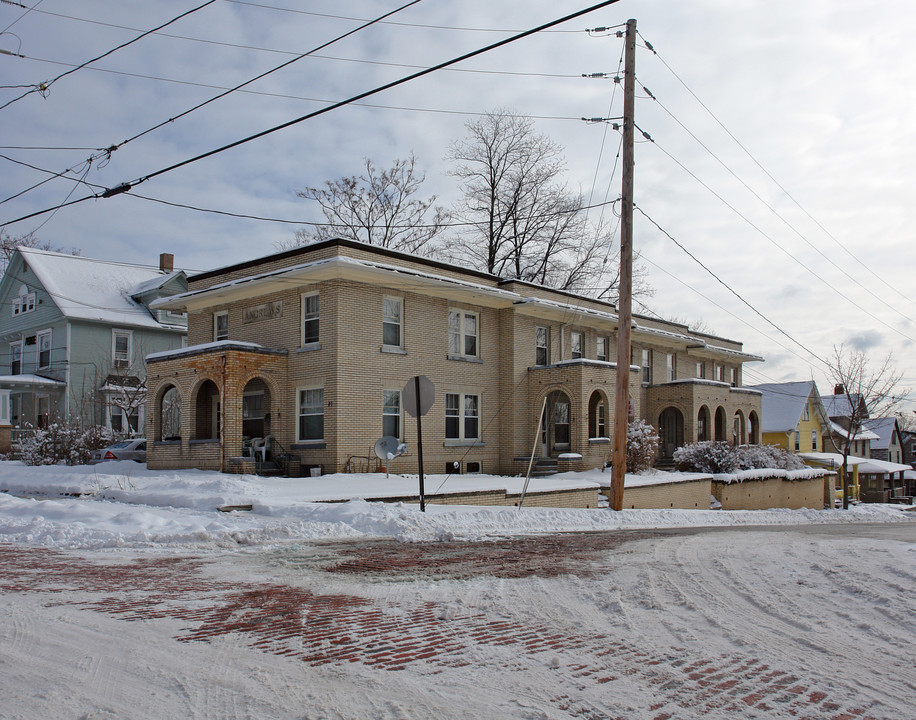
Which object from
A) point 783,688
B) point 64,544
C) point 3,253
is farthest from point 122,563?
point 3,253

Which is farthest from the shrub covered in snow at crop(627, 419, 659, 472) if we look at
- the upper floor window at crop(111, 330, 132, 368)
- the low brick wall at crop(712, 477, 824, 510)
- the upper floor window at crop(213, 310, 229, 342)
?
the upper floor window at crop(111, 330, 132, 368)

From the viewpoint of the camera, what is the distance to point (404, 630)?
20.3 ft

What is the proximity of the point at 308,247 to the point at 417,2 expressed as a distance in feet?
37.8

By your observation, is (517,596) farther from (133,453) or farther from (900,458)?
(900,458)

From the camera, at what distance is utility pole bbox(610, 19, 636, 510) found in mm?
17562

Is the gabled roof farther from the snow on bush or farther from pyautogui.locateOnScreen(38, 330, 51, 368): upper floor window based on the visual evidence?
pyautogui.locateOnScreen(38, 330, 51, 368): upper floor window

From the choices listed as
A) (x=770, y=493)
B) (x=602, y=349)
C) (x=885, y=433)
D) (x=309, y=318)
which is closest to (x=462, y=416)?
(x=309, y=318)

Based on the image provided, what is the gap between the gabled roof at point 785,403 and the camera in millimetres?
54297

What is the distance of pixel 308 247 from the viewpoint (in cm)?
2253

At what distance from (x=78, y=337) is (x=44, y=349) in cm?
278

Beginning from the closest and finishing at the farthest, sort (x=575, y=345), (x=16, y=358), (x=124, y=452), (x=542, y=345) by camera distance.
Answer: (x=124, y=452), (x=542, y=345), (x=575, y=345), (x=16, y=358)

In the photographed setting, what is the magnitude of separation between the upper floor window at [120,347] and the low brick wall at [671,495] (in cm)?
2712

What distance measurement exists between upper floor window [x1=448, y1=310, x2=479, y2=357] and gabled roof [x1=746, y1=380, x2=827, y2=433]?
110ft

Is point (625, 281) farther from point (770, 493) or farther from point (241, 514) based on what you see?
point (770, 493)
